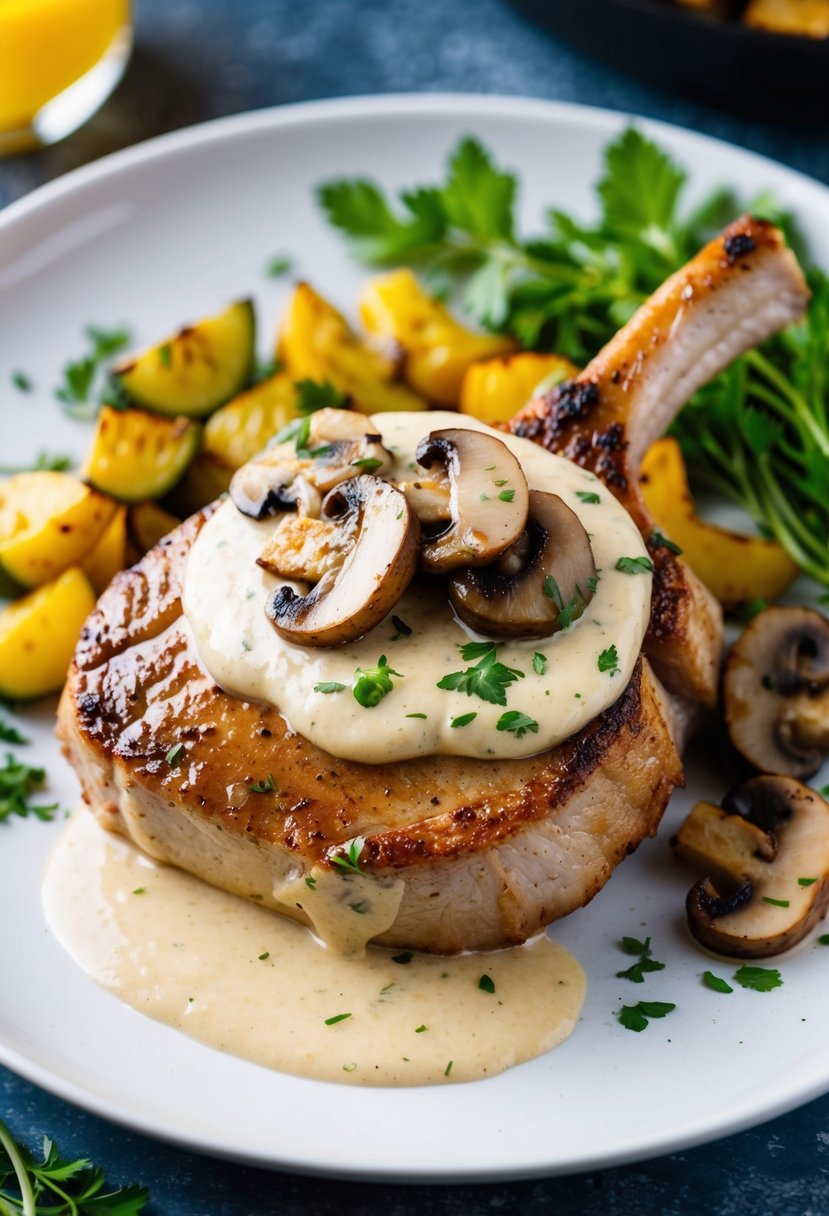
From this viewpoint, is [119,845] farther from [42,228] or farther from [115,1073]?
[42,228]

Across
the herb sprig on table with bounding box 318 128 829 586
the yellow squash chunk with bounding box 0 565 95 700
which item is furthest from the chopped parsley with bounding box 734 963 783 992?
the yellow squash chunk with bounding box 0 565 95 700

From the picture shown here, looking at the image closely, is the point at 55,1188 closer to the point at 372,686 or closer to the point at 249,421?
the point at 372,686

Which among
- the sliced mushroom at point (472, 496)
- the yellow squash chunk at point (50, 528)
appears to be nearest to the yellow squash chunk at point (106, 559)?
the yellow squash chunk at point (50, 528)

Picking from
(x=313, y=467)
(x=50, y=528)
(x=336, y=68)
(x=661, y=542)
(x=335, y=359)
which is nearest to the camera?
(x=313, y=467)

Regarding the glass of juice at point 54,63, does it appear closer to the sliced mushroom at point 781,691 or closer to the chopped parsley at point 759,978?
the sliced mushroom at point 781,691

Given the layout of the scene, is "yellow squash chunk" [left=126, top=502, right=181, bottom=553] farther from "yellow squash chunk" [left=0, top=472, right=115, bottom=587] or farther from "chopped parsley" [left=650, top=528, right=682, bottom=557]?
"chopped parsley" [left=650, top=528, right=682, bottom=557]

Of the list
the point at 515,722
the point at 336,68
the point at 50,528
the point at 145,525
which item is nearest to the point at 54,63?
the point at 336,68
